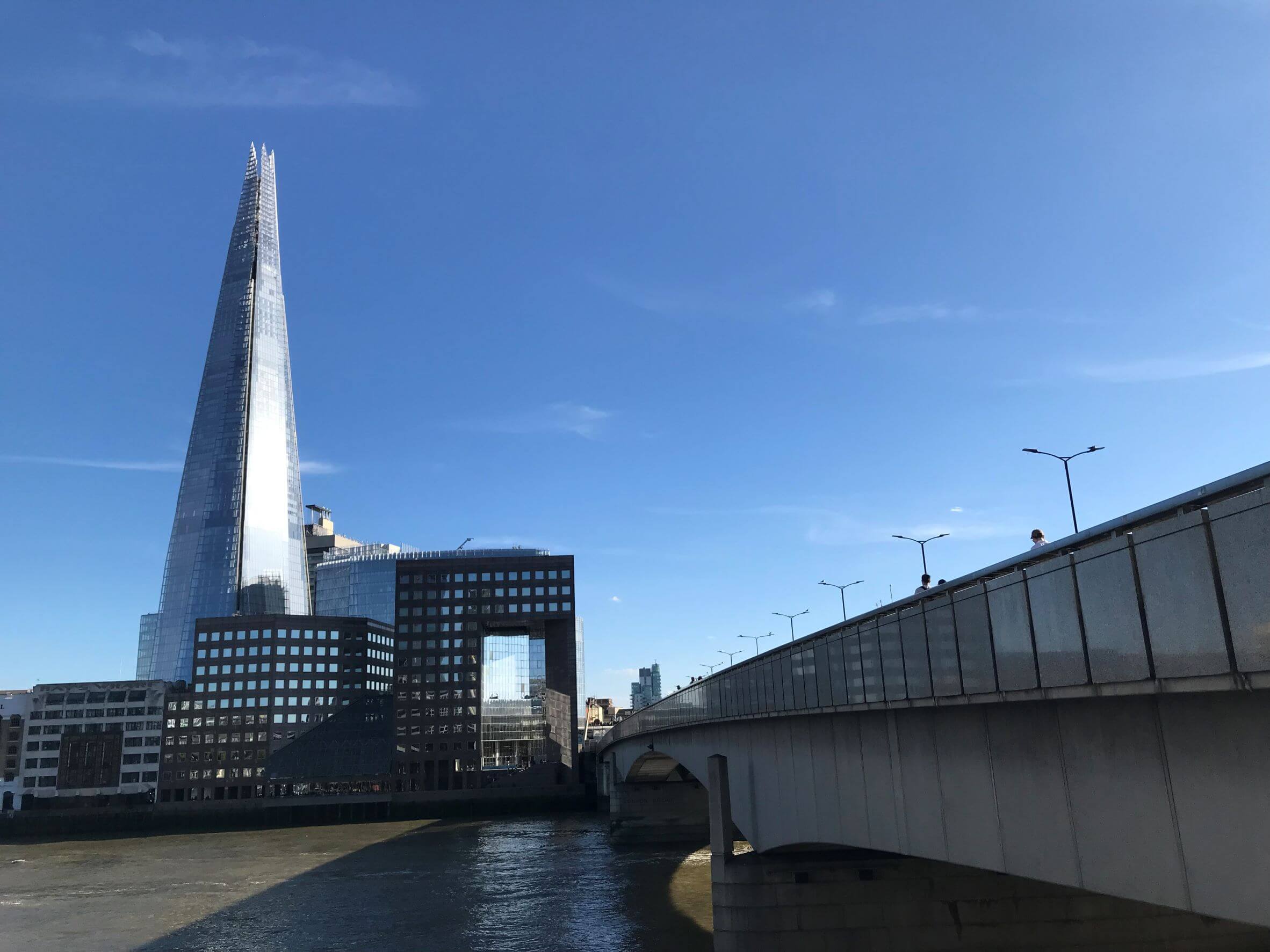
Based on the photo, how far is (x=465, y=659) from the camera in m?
163

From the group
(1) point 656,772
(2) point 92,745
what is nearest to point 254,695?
(2) point 92,745

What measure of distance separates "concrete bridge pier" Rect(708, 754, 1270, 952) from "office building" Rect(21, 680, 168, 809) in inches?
5665

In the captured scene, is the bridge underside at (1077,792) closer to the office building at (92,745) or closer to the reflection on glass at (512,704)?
the reflection on glass at (512,704)

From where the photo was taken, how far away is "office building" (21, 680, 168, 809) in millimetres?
141875

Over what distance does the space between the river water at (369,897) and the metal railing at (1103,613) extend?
89.1ft

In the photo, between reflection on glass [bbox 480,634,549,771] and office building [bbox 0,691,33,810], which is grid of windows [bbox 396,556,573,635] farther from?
office building [bbox 0,691,33,810]

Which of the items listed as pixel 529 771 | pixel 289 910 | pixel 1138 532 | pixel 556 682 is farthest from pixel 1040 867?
pixel 556 682

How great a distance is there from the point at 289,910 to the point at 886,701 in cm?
4859

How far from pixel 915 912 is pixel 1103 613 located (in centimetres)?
1873

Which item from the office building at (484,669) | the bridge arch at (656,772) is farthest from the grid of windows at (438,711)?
the bridge arch at (656,772)

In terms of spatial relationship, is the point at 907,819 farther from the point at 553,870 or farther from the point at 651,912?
the point at 553,870

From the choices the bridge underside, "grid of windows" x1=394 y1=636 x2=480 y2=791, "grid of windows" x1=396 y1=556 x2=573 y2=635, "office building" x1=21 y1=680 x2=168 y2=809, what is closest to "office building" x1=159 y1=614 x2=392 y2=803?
"office building" x1=21 y1=680 x2=168 y2=809

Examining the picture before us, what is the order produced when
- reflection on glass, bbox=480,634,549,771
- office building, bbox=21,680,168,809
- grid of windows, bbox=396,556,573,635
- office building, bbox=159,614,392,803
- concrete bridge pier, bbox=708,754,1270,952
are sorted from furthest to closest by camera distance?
grid of windows, bbox=396,556,573,635
reflection on glass, bbox=480,634,549,771
office building, bbox=159,614,392,803
office building, bbox=21,680,168,809
concrete bridge pier, bbox=708,754,1270,952

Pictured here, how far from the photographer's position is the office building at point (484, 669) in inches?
6068
